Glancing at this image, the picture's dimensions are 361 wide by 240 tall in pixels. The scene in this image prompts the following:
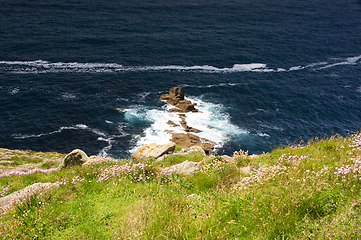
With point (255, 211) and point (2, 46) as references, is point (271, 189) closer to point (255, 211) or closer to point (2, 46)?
point (255, 211)

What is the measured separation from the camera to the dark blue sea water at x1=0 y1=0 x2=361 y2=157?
44312 mm

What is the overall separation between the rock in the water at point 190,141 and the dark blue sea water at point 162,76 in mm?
1804

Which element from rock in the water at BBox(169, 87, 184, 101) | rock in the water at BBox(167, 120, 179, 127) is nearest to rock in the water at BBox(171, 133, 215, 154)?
rock in the water at BBox(167, 120, 179, 127)

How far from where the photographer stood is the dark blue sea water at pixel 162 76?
145 feet

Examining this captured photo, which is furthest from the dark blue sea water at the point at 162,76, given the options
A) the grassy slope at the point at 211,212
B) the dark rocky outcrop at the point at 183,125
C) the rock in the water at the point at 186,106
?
the grassy slope at the point at 211,212

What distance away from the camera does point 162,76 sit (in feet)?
211

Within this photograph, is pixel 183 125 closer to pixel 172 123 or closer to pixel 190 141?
pixel 172 123

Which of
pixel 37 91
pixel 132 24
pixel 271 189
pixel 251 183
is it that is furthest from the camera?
pixel 132 24

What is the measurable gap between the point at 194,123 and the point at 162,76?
72.8 ft

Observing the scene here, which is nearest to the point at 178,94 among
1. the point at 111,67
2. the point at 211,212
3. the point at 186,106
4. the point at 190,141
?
the point at 186,106

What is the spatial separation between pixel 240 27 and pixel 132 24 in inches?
1763

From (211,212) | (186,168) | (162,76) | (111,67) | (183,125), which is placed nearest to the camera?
(211,212)

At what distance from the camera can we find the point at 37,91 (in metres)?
52.8

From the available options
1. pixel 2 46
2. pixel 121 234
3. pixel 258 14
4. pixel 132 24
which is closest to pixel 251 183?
pixel 121 234
